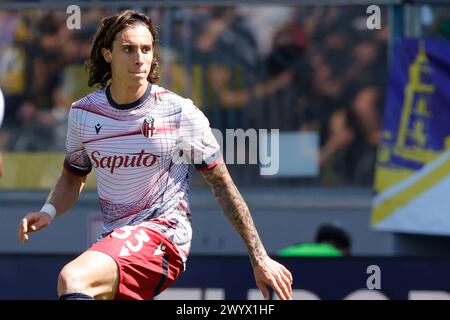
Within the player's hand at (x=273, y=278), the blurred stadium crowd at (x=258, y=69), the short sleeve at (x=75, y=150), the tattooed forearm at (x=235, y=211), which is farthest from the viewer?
the blurred stadium crowd at (x=258, y=69)

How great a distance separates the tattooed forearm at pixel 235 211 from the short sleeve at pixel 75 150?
2.16 ft

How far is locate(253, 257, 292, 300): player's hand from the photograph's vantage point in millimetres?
5418

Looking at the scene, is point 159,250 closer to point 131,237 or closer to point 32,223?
point 131,237

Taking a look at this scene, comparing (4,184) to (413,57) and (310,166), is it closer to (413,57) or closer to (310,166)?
(310,166)

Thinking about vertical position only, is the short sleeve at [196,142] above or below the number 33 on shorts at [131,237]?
above

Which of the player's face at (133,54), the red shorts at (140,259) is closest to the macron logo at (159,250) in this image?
the red shorts at (140,259)

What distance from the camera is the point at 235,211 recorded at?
5.62 metres

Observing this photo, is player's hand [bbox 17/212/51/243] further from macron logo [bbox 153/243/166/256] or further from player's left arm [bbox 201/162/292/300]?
player's left arm [bbox 201/162/292/300]

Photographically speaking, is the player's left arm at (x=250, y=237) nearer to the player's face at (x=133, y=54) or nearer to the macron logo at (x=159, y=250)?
the macron logo at (x=159, y=250)

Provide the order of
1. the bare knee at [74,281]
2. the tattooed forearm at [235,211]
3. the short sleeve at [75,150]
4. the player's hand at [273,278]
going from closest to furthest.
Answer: the bare knee at [74,281], the player's hand at [273,278], the tattooed forearm at [235,211], the short sleeve at [75,150]

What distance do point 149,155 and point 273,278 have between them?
0.85 metres

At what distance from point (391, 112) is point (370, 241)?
3.70 ft

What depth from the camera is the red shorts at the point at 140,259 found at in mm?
5453
